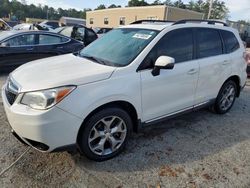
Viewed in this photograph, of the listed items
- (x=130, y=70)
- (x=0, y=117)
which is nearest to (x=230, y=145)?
(x=130, y=70)

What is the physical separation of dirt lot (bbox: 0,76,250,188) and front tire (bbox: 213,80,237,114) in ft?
2.57

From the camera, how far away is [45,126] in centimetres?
274

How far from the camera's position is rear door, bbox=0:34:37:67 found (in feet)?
23.4

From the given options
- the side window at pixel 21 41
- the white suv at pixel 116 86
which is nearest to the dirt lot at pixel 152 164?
the white suv at pixel 116 86

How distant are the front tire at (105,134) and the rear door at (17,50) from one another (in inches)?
204

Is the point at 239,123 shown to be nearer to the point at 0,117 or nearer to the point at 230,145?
the point at 230,145

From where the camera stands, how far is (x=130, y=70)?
3.29 metres

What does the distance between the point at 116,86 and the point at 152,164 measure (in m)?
1.14

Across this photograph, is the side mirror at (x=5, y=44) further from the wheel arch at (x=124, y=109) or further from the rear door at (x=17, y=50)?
the wheel arch at (x=124, y=109)

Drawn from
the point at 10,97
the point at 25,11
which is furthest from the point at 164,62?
the point at 25,11

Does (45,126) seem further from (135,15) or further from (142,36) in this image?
(135,15)

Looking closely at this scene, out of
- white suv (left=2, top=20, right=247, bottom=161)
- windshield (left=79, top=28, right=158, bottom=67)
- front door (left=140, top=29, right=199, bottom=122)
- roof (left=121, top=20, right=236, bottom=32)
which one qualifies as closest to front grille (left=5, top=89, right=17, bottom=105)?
white suv (left=2, top=20, right=247, bottom=161)

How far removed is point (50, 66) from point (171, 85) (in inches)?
68.9

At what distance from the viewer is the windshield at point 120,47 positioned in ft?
11.5
